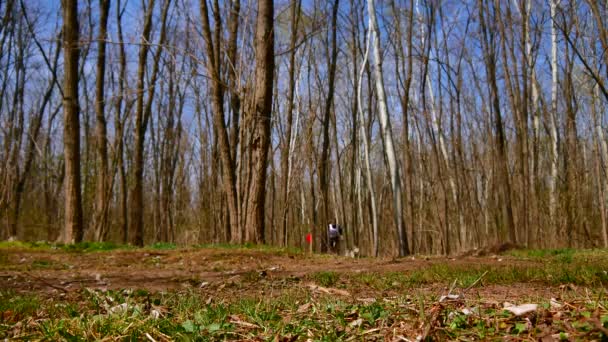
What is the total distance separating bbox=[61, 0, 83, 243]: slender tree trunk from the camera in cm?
1170

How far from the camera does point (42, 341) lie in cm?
231

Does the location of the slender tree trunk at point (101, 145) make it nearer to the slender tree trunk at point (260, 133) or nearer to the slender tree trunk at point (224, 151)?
the slender tree trunk at point (224, 151)

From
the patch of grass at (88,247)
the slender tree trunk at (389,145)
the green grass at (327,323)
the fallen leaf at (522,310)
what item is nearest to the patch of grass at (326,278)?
the green grass at (327,323)

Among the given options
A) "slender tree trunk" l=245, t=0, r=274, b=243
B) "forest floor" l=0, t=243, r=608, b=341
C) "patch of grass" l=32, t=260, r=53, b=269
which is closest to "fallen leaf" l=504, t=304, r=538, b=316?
"forest floor" l=0, t=243, r=608, b=341

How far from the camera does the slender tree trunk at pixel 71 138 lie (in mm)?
11703

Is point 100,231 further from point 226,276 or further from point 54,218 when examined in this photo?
point 54,218

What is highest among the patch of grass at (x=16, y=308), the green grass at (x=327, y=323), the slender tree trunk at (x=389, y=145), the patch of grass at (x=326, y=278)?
the slender tree trunk at (x=389, y=145)

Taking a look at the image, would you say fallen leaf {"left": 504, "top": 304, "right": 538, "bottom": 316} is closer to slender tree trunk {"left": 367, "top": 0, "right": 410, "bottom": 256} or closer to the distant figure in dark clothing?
slender tree trunk {"left": 367, "top": 0, "right": 410, "bottom": 256}

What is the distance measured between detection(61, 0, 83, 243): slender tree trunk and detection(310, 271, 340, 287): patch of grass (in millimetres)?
7919

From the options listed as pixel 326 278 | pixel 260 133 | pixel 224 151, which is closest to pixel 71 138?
pixel 224 151

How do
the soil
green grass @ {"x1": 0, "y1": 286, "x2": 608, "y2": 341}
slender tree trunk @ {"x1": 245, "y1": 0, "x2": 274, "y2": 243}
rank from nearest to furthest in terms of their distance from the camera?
green grass @ {"x1": 0, "y1": 286, "x2": 608, "y2": 341}, the soil, slender tree trunk @ {"x1": 245, "y1": 0, "x2": 274, "y2": 243}

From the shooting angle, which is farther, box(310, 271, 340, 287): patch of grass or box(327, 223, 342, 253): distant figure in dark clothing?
box(327, 223, 342, 253): distant figure in dark clothing

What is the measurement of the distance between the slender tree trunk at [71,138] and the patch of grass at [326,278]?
7.92 metres

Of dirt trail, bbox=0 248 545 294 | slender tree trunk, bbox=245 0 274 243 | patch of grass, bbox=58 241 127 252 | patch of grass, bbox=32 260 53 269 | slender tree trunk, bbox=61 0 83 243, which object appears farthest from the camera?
slender tree trunk, bbox=61 0 83 243
